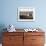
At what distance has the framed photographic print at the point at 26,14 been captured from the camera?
4254 millimetres

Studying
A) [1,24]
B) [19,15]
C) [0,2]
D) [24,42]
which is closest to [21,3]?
[19,15]

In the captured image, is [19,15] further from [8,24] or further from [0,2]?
[0,2]

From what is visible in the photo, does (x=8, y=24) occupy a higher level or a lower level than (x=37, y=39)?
higher

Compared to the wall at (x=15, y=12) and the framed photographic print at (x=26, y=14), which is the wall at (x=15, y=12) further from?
the framed photographic print at (x=26, y=14)

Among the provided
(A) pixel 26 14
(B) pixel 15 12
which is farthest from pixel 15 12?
(A) pixel 26 14

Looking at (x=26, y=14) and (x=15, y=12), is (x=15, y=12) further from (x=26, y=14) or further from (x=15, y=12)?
(x=26, y=14)

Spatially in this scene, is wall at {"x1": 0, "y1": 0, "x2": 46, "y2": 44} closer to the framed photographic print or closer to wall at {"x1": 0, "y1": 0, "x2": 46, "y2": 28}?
wall at {"x1": 0, "y1": 0, "x2": 46, "y2": 28}

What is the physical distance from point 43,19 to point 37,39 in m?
0.84

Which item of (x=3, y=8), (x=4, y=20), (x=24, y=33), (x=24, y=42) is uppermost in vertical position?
(x=3, y=8)

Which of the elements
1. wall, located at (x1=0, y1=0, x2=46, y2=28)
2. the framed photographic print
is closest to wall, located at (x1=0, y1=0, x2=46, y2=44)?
wall, located at (x1=0, y1=0, x2=46, y2=28)

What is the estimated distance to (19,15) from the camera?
14.0 ft

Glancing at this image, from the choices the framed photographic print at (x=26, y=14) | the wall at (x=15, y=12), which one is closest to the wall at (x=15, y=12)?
the wall at (x=15, y=12)

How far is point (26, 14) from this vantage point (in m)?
4.28

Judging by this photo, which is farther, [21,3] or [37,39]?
[21,3]
